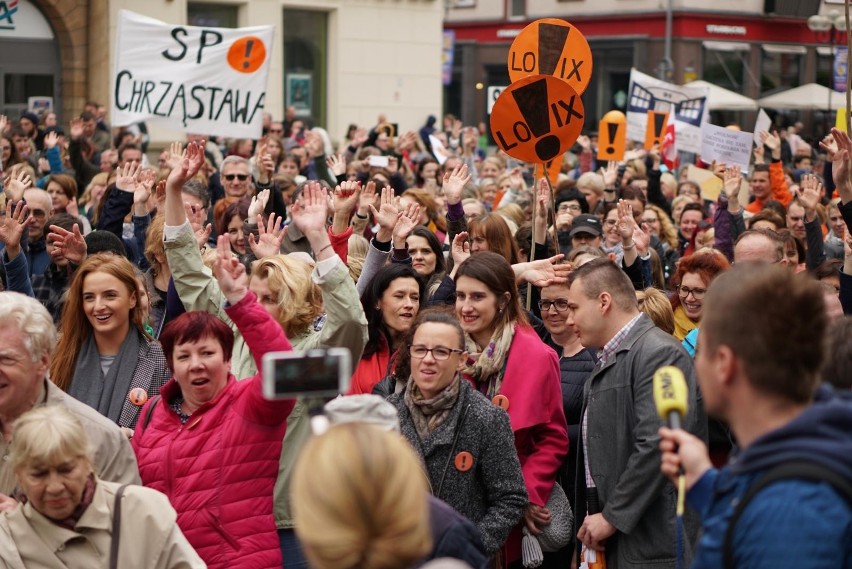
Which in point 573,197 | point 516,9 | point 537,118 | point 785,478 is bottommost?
point 785,478

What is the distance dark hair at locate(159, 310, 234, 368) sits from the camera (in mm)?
4238

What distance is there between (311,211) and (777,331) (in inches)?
96.3

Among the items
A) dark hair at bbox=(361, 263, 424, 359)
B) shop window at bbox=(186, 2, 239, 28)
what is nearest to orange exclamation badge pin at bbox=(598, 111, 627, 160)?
dark hair at bbox=(361, 263, 424, 359)

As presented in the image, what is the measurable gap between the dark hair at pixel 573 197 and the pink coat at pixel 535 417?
5474mm

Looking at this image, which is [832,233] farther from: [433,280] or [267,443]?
[267,443]

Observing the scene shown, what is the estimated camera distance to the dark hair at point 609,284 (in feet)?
16.0

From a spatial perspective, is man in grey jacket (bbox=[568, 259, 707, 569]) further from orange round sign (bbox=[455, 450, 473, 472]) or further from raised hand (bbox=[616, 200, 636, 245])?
raised hand (bbox=[616, 200, 636, 245])

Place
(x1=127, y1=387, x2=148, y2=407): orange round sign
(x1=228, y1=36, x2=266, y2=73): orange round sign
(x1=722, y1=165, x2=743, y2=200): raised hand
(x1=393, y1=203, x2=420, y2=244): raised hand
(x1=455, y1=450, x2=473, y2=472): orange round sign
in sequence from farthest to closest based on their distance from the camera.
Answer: (x1=228, y1=36, x2=266, y2=73): orange round sign, (x1=722, y1=165, x2=743, y2=200): raised hand, (x1=393, y1=203, x2=420, y2=244): raised hand, (x1=127, y1=387, x2=148, y2=407): orange round sign, (x1=455, y1=450, x2=473, y2=472): orange round sign

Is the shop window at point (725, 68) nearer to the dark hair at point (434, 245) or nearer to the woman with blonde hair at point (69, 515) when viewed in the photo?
the dark hair at point (434, 245)

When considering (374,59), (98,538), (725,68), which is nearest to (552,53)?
(98,538)

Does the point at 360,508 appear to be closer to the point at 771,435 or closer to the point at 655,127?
the point at 771,435

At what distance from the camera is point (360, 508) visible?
2.23m

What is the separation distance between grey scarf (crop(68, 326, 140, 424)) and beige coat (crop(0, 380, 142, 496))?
0.95 meters

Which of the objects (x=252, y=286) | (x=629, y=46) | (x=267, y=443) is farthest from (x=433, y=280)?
Answer: (x=629, y=46)
